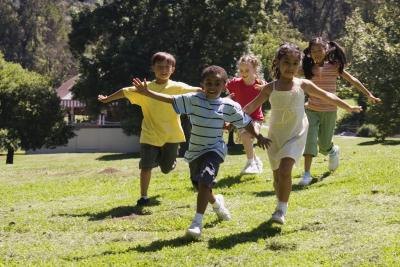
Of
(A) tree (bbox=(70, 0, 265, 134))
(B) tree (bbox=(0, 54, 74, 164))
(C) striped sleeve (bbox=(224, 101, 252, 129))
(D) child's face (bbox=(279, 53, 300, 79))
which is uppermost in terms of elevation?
(A) tree (bbox=(70, 0, 265, 134))

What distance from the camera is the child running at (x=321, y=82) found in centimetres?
895

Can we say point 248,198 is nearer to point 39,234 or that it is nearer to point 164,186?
point 164,186

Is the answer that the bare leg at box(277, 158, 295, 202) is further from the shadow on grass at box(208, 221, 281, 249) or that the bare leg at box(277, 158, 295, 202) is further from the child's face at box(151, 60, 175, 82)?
the child's face at box(151, 60, 175, 82)

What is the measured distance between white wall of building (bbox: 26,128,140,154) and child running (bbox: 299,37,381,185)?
3328 cm

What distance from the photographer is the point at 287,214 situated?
7109mm

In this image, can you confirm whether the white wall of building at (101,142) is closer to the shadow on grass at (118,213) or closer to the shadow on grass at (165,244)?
the shadow on grass at (118,213)

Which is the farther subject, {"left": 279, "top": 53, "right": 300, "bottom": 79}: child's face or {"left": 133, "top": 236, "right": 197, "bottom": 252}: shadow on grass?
{"left": 279, "top": 53, "right": 300, "bottom": 79}: child's face

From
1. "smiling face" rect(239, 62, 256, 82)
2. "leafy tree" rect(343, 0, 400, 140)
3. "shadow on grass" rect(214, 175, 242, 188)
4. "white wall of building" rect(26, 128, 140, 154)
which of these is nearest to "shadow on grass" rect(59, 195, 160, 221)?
"shadow on grass" rect(214, 175, 242, 188)

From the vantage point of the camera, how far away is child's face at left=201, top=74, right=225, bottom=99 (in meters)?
6.33

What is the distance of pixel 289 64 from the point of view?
654 centimetres

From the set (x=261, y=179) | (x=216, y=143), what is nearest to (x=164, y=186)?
(x=261, y=179)

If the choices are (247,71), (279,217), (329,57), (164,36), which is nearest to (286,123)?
(279,217)

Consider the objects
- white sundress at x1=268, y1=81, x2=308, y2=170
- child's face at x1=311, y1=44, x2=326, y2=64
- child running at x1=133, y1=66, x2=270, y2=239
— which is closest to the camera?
child running at x1=133, y1=66, x2=270, y2=239

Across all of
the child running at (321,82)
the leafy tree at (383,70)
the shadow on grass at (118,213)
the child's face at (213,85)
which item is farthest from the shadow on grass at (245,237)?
the leafy tree at (383,70)
